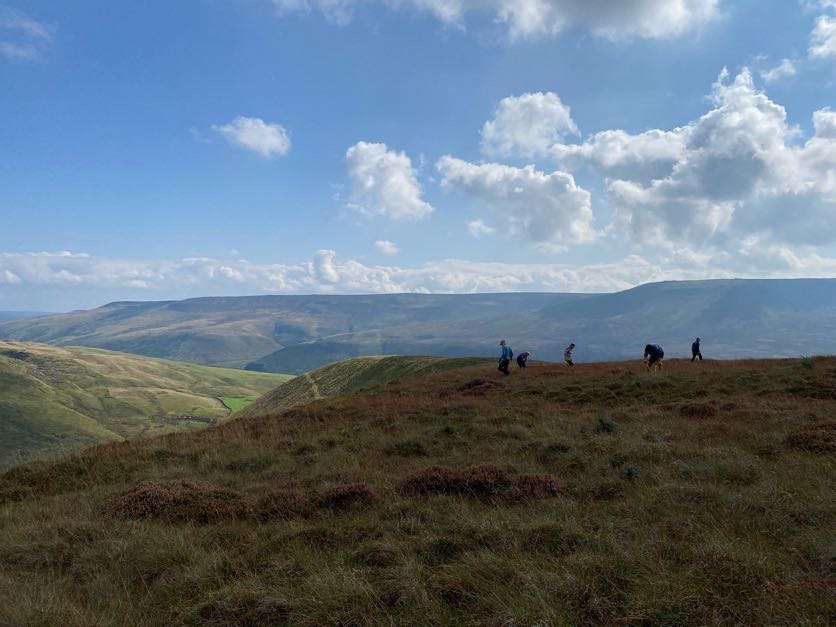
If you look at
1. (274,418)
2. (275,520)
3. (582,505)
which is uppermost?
(582,505)

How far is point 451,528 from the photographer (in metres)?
6.91

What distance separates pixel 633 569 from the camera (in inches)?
204

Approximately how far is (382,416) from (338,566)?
13.1 metres

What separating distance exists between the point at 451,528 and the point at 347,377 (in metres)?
73.0

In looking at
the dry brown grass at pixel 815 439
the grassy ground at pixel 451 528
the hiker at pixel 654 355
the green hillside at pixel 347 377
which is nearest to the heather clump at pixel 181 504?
the grassy ground at pixel 451 528

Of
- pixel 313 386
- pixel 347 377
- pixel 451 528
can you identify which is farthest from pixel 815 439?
pixel 313 386

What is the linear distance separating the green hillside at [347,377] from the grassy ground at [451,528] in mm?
38675

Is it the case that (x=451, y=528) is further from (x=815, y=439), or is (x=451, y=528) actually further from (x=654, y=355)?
(x=654, y=355)

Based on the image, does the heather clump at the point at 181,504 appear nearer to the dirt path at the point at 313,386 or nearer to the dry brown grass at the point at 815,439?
the dry brown grass at the point at 815,439

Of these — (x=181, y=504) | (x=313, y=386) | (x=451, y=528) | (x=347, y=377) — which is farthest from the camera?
(x=313, y=386)

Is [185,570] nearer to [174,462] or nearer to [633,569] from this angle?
[633,569]

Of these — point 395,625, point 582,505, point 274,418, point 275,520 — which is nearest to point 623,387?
point 582,505

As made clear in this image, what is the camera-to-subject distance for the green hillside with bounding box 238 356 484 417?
5550 cm

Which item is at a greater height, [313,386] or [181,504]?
[181,504]
